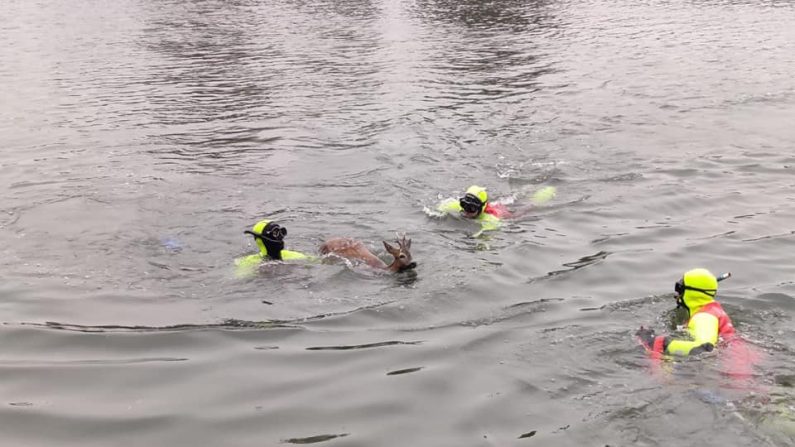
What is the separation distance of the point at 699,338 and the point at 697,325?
199mm

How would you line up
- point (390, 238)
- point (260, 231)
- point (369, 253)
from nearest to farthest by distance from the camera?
1. point (260, 231)
2. point (369, 253)
3. point (390, 238)

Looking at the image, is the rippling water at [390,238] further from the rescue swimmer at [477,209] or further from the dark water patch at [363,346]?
the rescue swimmer at [477,209]

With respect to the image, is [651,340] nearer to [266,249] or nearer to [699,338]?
[699,338]

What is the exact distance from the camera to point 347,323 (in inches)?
287

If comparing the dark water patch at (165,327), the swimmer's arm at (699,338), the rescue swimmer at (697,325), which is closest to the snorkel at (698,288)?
the rescue swimmer at (697,325)

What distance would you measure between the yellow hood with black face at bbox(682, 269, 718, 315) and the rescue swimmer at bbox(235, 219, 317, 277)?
14.7 feet

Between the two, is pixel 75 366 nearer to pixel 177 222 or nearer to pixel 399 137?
pixel 177 222

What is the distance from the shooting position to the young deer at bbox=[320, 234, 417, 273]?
8.23 m

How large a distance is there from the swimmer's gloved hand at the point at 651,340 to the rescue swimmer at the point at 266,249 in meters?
4.15

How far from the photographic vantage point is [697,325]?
6.59m

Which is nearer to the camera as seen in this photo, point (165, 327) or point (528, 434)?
point (528, 434)

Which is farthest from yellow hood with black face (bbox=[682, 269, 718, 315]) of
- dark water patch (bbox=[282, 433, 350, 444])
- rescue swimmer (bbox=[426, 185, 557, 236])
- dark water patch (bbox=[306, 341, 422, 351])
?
dark water patch (bbox=[282, 433, 350, 444])

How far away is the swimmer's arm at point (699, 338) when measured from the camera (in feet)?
20.7

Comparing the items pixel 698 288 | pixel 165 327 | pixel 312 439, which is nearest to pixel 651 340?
pixel 698 288
